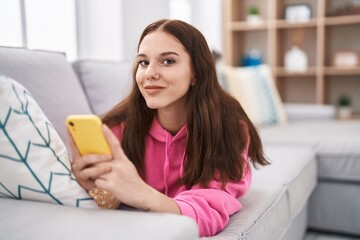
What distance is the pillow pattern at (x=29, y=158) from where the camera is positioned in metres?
0.76

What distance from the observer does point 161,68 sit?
0.95m

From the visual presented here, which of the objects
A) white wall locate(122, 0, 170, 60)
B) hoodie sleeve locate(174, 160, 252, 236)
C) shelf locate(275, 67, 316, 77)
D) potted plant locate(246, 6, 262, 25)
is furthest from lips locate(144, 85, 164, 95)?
potted plant locate(246, 6, 262, 25)

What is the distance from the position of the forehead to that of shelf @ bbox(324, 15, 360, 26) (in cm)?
301

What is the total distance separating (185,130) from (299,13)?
3.03 metres

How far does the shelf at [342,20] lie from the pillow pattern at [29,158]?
3.32 m

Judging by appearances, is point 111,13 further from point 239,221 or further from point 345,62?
point 345,62

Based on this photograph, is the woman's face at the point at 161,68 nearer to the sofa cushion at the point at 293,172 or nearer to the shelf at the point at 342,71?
the sofa cushion at the point at 293,172

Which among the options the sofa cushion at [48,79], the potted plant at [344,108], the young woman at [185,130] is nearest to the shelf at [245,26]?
the potted plant at [344,108]

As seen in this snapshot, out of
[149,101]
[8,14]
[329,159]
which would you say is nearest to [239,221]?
[149,101]

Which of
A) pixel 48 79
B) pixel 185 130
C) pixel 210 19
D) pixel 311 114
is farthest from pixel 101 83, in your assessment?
pixel 210 19

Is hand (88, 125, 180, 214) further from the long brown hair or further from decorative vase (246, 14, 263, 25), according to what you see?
decorative vase (246, 14, 263, 25)

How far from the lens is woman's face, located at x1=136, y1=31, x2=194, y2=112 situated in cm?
95

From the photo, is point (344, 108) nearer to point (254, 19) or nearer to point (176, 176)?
point (254, 19)

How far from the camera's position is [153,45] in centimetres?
96
